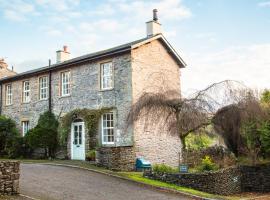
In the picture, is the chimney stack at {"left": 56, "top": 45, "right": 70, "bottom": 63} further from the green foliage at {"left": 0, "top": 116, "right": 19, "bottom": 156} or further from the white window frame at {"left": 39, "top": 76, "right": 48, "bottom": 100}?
the green foliage at {"left": 0, "top": 116, "right": 19, "bottom": 156}

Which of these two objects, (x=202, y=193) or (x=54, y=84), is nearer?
(x=202, y=193)

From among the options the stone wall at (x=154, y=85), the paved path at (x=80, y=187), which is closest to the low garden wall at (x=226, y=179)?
the paved path at (x=80, y=187)

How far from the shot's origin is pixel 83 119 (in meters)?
23.3

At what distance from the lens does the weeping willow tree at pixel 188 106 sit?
17.7 m

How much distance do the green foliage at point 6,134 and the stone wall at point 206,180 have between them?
44.8ft

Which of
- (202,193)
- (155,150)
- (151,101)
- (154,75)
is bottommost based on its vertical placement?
(202,193)

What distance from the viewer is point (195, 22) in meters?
13.6

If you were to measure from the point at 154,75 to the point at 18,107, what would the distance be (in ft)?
40.3

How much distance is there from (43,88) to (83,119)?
18.8 feet

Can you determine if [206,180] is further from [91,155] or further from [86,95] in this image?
[86,95]

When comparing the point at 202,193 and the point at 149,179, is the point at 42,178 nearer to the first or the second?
the point at 149,179

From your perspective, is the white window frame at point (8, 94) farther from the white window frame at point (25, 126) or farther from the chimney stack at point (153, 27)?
the chimney stack at point (153, 27)

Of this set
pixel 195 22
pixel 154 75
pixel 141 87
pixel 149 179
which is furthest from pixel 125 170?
pixel 195 22

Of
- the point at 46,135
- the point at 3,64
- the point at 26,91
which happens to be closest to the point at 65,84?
the point at 46,135
